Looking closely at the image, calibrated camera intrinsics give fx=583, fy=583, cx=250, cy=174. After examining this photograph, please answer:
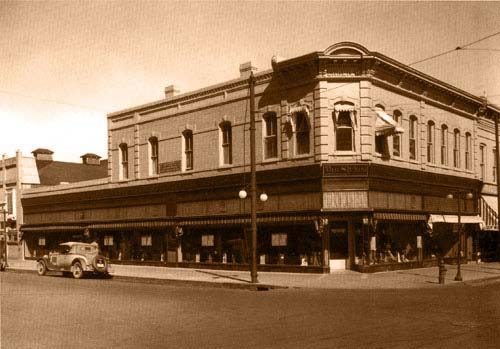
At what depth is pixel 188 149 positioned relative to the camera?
104ft

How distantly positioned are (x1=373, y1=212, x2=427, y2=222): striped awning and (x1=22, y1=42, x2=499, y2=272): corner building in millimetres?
73

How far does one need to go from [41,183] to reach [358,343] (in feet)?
133

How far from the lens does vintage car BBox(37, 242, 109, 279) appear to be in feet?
85.1

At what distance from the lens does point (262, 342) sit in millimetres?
10000

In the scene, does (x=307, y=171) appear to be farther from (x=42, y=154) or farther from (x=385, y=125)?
(x=42, y=154)

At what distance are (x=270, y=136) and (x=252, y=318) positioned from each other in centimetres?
1563

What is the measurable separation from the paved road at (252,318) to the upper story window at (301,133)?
8.29m

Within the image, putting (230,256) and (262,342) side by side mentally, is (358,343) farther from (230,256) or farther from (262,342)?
(230,256)

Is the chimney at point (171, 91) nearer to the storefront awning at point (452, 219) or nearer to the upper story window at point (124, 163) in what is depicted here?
the upper story window at point (124, 163)

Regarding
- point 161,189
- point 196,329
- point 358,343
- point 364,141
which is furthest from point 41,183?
point 358,343

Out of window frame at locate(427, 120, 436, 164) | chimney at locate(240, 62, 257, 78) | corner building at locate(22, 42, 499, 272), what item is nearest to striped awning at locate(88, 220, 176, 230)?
corner building at locate(22, 42, 499, 272)

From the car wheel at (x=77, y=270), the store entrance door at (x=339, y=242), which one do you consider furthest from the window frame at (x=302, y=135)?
the car wheel at (x=77, y=270)

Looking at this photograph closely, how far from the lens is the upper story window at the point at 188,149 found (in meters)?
31.4

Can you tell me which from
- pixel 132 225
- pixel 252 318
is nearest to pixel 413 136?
pixel 132 225
